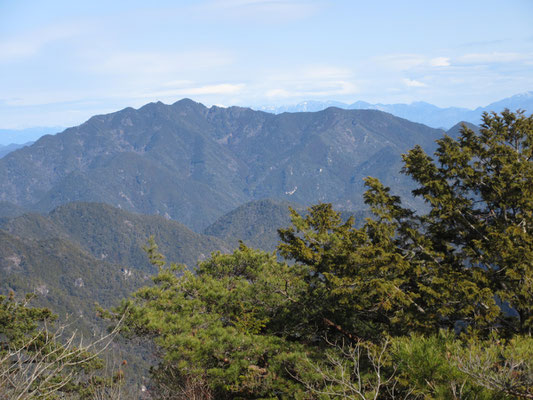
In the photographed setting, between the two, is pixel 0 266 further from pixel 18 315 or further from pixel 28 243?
pixel 18 315

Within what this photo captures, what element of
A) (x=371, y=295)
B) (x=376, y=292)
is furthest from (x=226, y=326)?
(x=376, y=292)

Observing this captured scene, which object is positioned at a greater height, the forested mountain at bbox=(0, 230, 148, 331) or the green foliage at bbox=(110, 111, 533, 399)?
the green foliage at bbox=(110, 111, 533, 399)

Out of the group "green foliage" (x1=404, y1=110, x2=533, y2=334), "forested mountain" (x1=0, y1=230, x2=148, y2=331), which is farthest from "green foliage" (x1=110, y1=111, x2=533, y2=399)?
"forested mountain" (x1=0, y1=230, x2=148, y2=331)

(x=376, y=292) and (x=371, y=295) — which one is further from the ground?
(x=376, y=292)

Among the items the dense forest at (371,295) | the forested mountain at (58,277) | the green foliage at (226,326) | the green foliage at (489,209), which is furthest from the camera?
the forested mountain at (58,277)

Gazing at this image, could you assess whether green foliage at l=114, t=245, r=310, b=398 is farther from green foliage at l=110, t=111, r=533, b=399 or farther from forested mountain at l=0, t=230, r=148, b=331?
forested mountain at l=0, t=230, r=148, b=331

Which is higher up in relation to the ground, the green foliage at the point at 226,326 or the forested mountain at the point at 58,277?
the green foliage at the point at 226,326

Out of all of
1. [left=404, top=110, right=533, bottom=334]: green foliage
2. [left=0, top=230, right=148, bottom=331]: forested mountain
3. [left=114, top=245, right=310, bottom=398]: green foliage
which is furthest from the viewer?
[left=0, top=230, right=148, bottom=331]: forested mountain

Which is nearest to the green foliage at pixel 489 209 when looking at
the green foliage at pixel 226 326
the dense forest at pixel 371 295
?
the dense forest at pixel 371 295

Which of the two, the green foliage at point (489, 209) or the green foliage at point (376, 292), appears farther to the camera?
the green foliage at point (489, 209)

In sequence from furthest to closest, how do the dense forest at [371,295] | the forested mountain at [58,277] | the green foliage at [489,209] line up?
the forested mountain at [58,277]
the green foliage at [489,209]
the dense forest at [371,295]

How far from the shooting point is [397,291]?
11.5 meters

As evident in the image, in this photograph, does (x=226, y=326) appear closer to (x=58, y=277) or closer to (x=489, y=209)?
(x=489, y=209)

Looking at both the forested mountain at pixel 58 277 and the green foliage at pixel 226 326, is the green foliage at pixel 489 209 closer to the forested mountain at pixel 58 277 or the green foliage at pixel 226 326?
the green foliage at pixel 226 326
